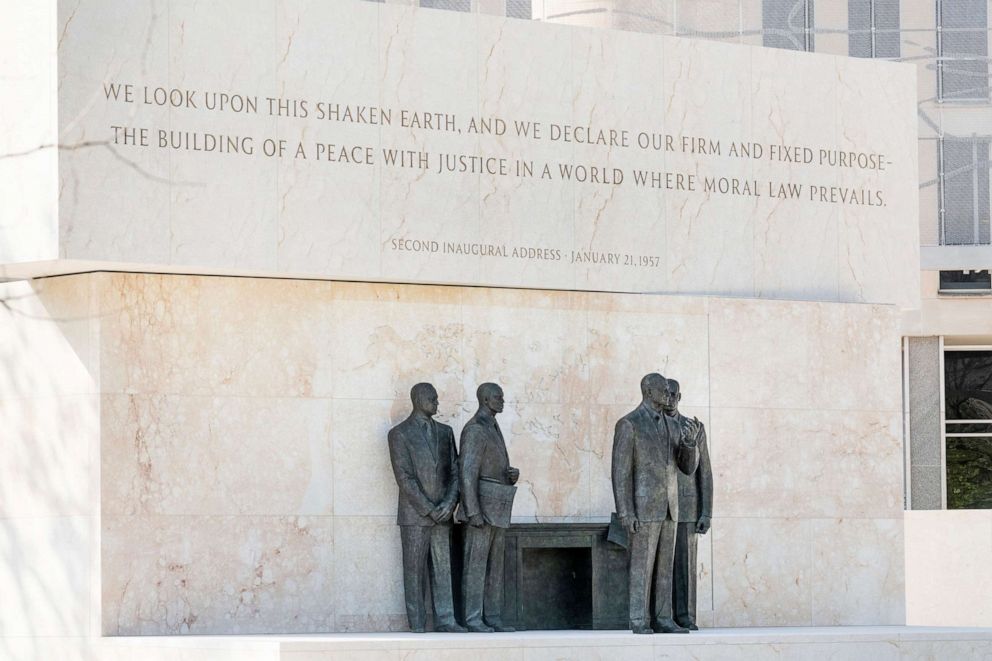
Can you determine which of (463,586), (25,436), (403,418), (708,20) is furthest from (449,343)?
(708,20)

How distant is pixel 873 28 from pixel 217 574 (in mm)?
23304

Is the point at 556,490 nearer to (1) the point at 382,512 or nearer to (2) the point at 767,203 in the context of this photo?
(1) the point at 382,512

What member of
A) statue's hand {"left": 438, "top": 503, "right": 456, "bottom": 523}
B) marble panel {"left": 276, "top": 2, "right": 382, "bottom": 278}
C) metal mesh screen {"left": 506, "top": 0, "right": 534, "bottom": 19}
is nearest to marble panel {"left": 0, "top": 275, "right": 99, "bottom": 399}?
marble panel {"left": 276, "top": 2, "right": 382, "bottom": 278}

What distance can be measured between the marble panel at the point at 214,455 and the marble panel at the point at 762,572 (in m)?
4.34

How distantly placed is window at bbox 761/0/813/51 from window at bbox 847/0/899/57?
0.80m

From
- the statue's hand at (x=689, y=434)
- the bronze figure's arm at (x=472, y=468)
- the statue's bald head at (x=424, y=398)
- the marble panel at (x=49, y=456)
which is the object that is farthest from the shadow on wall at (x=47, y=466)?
the statue's hand at (x=689, y=434)

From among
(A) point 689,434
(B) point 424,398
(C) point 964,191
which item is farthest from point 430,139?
(C) point 964,191

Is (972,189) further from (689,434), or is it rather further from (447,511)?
(447,511)

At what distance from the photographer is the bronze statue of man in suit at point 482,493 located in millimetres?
19188

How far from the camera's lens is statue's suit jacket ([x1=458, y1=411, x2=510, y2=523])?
62.8 feet

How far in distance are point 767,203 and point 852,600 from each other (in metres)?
4.33

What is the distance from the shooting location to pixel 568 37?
21.1m

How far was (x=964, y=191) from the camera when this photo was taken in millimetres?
38344

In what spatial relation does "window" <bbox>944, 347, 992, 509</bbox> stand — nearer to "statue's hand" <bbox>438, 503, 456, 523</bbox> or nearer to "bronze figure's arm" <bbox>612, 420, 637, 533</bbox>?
"bronze figure's arm" <bbox>612, 420, 637, 533</bbox>
